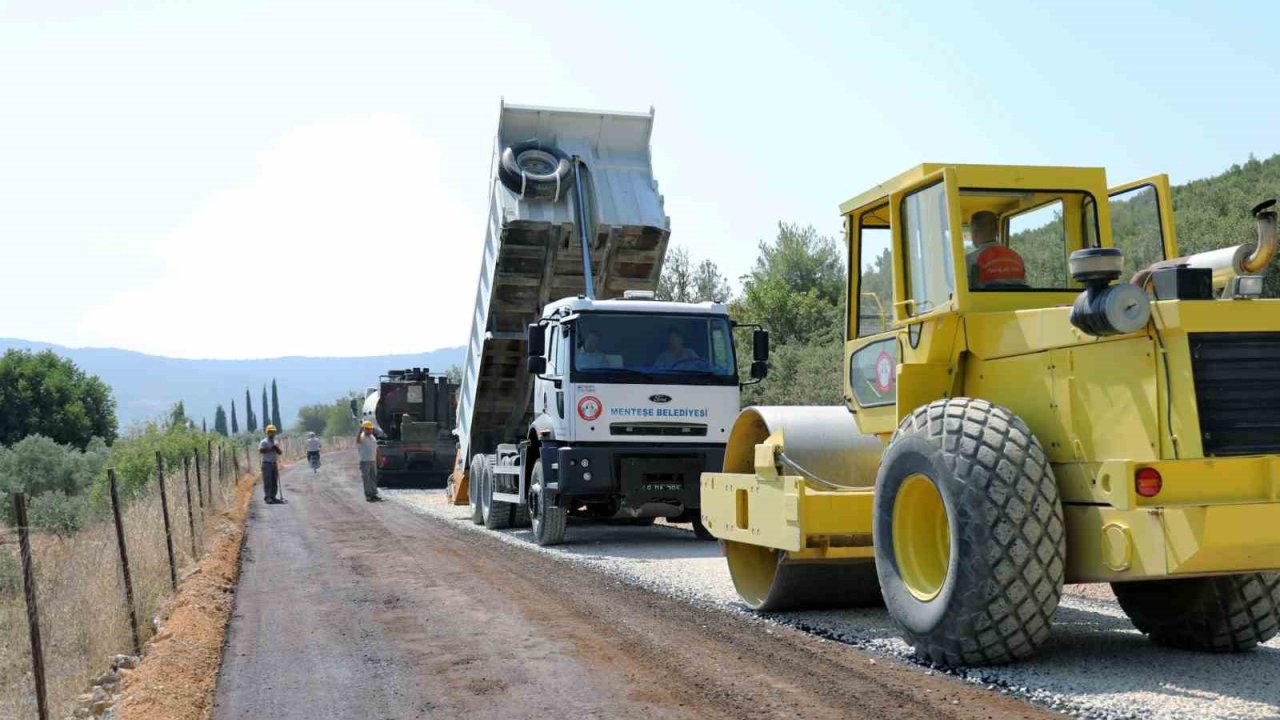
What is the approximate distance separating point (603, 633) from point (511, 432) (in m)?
10.8

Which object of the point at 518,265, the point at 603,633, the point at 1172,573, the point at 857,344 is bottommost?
the point at 603,633

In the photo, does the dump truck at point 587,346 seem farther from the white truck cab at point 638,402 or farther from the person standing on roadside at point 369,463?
the person standing on roadside at point 369,463

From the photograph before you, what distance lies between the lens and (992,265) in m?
6.96

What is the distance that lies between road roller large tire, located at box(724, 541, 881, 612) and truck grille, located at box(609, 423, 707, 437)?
Answer: 5201 mm

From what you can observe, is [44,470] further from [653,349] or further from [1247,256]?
[1247,256]

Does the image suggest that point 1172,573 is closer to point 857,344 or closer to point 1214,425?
point 1214,425

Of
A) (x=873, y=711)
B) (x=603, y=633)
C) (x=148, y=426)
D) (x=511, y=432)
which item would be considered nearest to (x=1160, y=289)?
(x=873, y=711)

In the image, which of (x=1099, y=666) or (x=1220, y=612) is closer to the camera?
(x=1099, y=666)

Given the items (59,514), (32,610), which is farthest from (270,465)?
(32,610)

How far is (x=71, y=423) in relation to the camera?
53.1 m

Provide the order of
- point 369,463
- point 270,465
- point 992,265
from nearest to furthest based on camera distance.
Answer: point 992,265, point 270,465, point 369,463

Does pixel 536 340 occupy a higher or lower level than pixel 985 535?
higher

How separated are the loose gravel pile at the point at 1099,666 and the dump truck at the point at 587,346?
3383mm

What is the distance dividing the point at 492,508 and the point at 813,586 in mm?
9514
